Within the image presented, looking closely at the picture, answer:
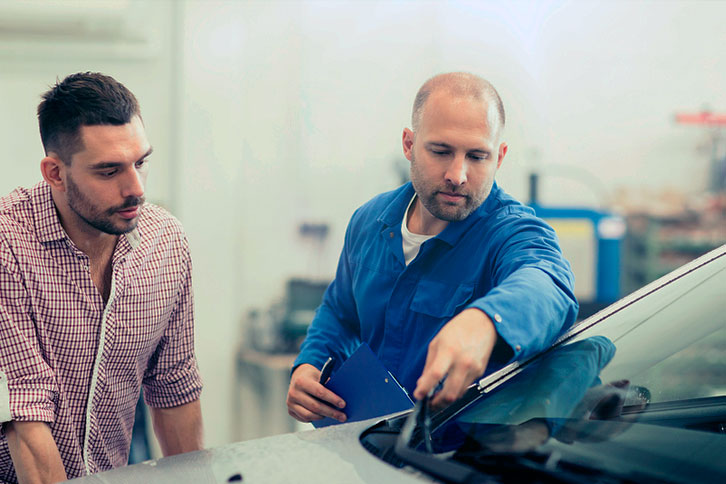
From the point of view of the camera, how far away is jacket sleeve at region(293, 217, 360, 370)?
1464 millimetres

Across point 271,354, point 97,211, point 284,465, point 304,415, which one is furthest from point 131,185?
point 271,354

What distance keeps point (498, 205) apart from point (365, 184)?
9.64 ft

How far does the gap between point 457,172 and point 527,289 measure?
28cm

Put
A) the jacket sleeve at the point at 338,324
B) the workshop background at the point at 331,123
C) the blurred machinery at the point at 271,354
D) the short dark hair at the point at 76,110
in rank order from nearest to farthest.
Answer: the short dark hair at the point at 76,110, the jacket sleeve at the point at 338,324, the workshop background at the point at 331,123, the blurred machinery at the point at 271,354

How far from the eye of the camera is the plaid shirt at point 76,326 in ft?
4.23

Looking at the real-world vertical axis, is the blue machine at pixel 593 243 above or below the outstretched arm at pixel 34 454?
below

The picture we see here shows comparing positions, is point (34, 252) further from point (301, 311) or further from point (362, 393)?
point (301, 311)

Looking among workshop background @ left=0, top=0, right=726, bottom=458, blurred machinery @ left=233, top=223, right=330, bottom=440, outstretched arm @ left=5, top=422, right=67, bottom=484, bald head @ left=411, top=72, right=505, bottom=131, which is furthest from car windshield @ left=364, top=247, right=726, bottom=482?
blurred machinery @ left=233, top=223, right=330, bottom=440

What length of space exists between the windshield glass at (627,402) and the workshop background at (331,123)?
2.28m

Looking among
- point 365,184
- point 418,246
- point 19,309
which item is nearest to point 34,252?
point 19,309

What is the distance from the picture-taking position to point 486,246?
1260 millimetres

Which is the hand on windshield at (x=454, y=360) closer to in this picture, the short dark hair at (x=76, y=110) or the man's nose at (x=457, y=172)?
the man's nose at (x=457, y=172)

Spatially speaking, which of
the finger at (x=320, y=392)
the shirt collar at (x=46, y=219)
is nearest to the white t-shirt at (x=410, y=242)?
the finger at (x=320, y=392)

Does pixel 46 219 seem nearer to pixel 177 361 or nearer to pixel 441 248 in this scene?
pixel 177 361
